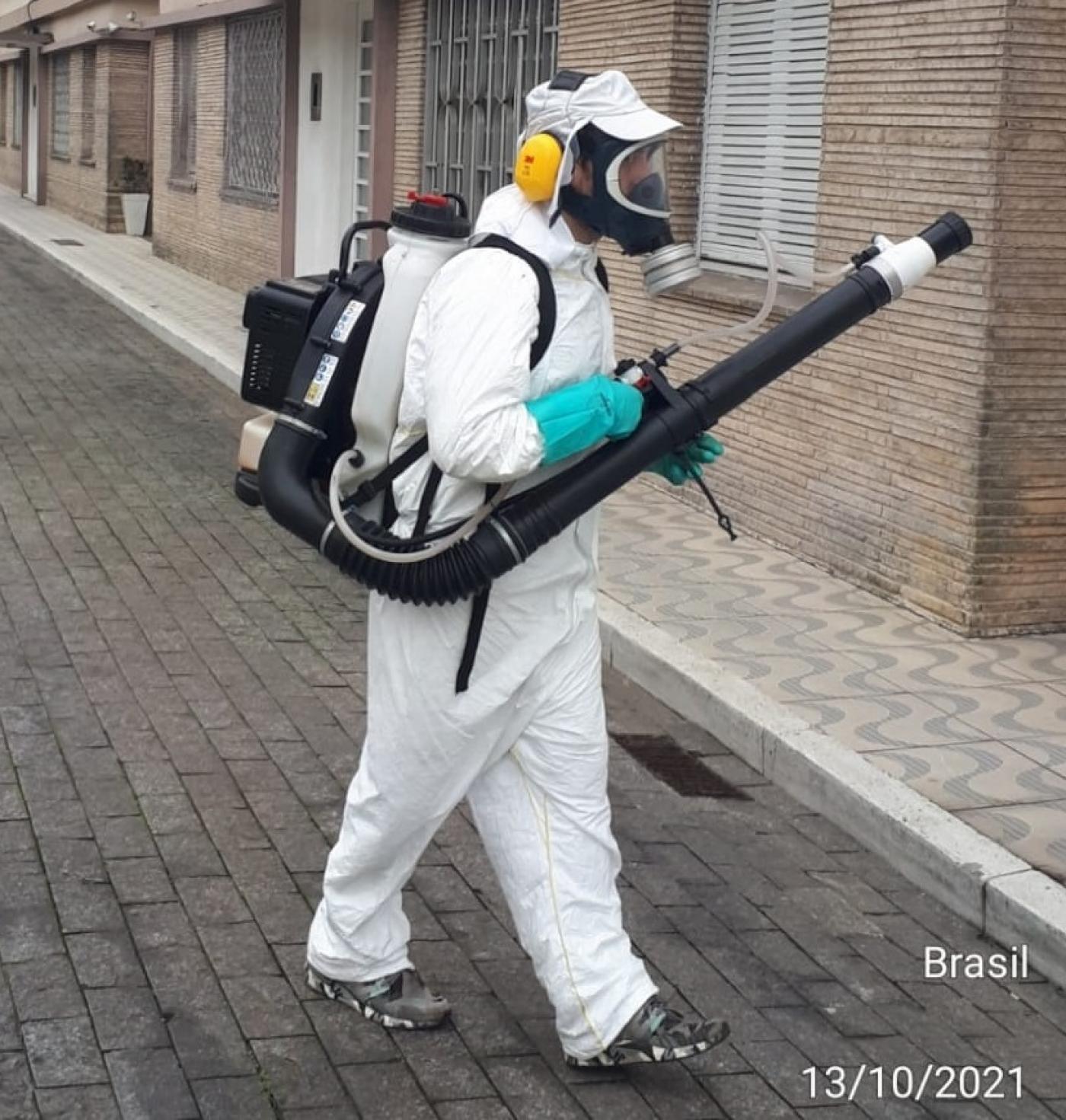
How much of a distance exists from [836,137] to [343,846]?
16.9 ft

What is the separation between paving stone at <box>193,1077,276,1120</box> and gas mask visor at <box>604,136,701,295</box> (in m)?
1.80

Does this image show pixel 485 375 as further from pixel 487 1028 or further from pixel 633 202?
pixel 487 1028

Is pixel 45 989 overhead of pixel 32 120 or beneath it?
beneath

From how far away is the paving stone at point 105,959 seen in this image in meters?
4.28

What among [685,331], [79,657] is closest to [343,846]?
[79,657]

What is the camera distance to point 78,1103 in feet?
12.2

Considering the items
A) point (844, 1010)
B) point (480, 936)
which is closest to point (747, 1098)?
point (844, 1010)

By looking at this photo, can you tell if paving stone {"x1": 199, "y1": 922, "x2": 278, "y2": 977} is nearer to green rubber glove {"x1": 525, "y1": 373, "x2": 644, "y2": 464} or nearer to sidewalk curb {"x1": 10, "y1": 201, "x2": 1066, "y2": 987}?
green rubber glove {"x1": 525, "y1": 373, "x2": 644, "y2": 464}

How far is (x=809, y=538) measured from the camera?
8555 mm

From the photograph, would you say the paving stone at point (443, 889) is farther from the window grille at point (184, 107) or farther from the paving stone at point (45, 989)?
the window grille at point (184, 107)

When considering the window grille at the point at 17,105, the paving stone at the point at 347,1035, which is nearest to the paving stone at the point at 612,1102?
the paving stone at the point at 347,1035

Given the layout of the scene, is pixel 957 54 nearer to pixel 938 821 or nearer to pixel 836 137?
pixel 836 137

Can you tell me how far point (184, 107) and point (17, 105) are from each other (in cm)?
1705

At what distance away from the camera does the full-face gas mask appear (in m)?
3.75
